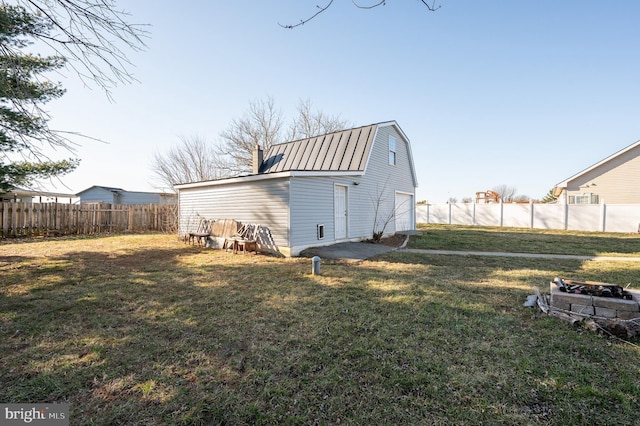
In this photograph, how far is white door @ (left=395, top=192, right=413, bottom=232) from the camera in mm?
14891

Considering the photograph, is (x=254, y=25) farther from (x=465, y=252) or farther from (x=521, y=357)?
(x=465, y=252)

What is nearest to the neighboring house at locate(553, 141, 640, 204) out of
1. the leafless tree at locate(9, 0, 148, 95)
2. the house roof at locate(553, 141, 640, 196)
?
the house roof at locate(553, 141, 640, 196)

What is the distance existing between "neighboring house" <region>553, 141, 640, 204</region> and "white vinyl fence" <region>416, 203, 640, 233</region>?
5.81 feet

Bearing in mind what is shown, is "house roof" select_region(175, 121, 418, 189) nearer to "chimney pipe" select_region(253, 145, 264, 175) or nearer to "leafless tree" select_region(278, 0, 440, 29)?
"chimney pipe" select_region(253, 145, 264, 175)

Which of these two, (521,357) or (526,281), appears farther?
(526,281)

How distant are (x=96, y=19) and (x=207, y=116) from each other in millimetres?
13098

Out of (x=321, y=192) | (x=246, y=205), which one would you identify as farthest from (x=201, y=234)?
(x=321, y=192)

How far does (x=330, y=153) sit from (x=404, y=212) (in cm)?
572

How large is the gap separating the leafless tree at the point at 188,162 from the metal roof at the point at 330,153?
1283 centimetres

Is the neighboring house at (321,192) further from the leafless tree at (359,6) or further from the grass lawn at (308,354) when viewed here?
the leafless tree at (359,6)

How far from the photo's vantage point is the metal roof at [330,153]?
38.1 ft

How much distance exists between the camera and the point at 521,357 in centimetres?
292

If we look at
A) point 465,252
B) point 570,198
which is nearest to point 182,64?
point 465,252

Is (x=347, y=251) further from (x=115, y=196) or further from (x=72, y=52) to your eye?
(x=115, y=196)
